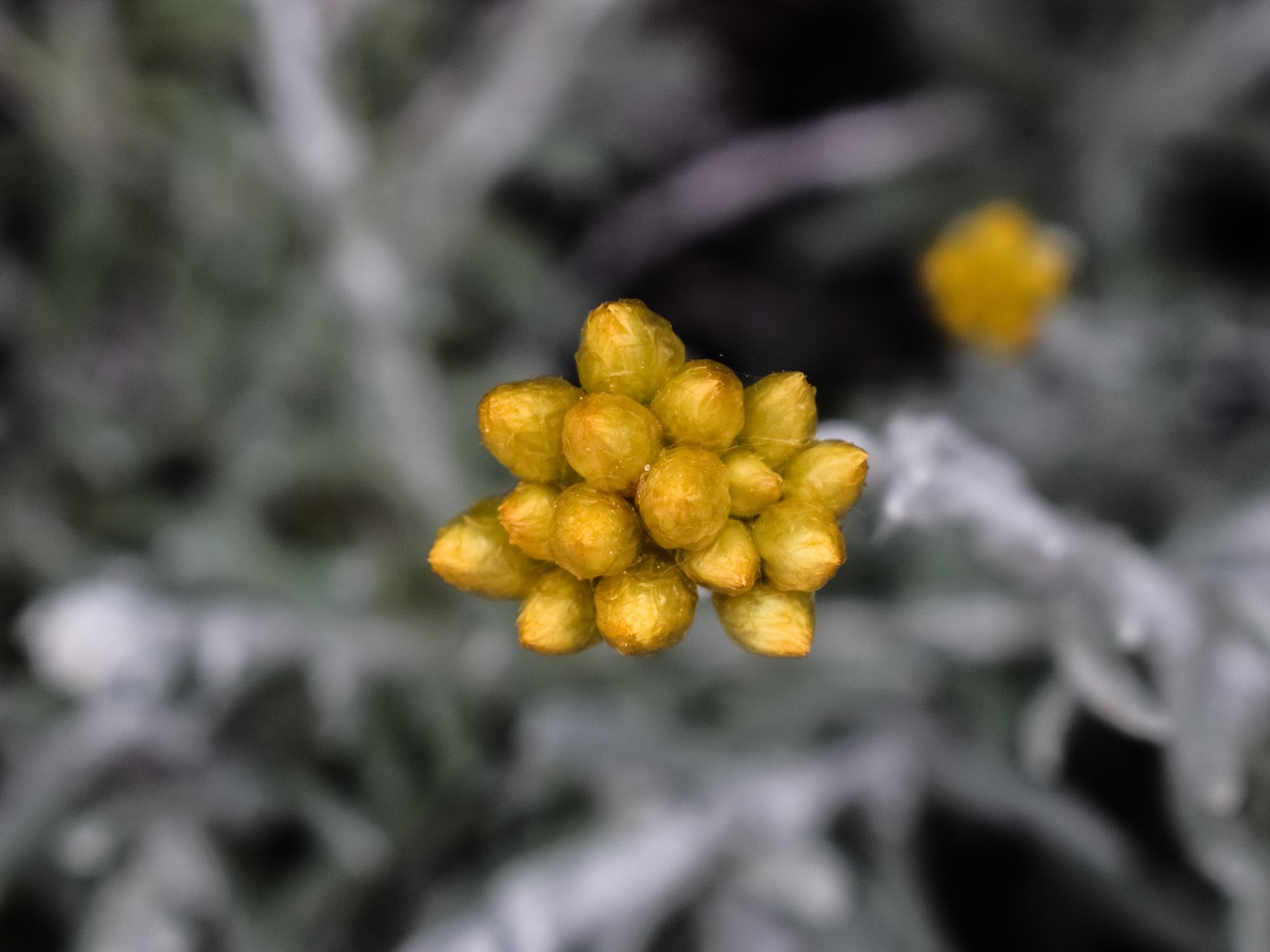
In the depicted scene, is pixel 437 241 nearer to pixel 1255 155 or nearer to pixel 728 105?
pixel 728 105

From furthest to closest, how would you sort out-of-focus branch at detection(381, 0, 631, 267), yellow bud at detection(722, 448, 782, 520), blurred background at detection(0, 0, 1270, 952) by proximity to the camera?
out-of-focus branch at detection(381, 0, 631, 267) < blurred background at detection(0, 0, 1270, 952) < yellow bud at detection(722, 448, 782, 520)

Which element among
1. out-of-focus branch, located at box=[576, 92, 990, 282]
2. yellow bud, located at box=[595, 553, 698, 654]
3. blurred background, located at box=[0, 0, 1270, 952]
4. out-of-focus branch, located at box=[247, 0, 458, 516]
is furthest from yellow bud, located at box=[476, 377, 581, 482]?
out-of-focus branch, located at box=[576, 92, 990, 282]

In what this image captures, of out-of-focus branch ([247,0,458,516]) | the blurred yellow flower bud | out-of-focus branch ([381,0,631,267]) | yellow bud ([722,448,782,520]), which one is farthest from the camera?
out-of-focus branch ([381,0,631,267])

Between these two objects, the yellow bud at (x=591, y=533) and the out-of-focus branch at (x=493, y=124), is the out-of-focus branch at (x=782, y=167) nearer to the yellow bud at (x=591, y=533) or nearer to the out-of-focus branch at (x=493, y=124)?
the out-of-focus branch at (x=493, y=124)

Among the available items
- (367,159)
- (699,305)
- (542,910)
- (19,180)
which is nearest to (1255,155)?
(699,305)

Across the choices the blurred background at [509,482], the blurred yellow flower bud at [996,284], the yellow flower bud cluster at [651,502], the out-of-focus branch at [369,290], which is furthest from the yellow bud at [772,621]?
the out-of-focus branch at [369,290]

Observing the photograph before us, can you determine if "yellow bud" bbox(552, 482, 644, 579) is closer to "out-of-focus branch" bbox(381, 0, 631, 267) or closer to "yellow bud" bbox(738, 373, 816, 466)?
"yellow bud" bbox(738, 373, 816, 466)

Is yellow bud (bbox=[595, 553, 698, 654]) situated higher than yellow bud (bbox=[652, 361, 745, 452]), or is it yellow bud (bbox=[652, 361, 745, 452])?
yellow bud (bbox=[652, 361, 745, 452])

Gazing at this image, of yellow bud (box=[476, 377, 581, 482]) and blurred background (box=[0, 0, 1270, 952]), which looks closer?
yellow bud (box=[476, 377, 581, 482])
